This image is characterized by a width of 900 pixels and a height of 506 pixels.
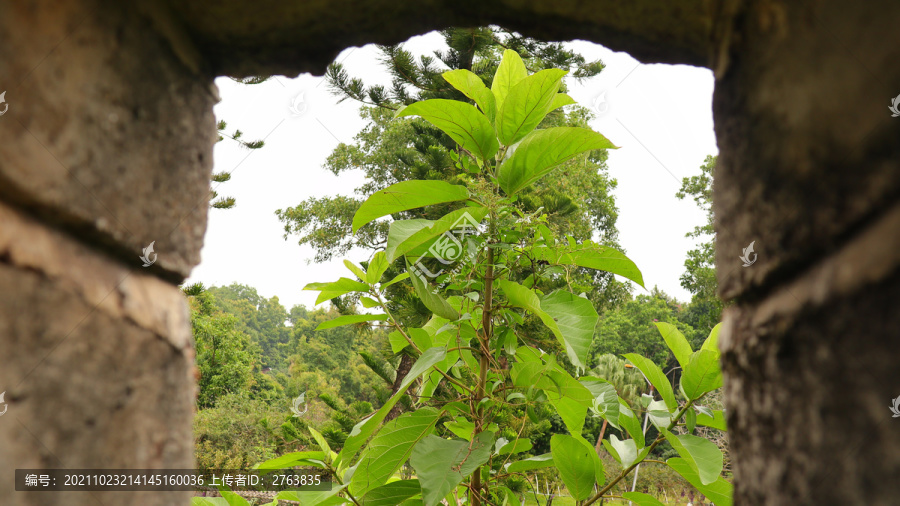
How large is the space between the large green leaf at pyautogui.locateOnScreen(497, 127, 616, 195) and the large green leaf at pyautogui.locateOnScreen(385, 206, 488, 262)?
9cm

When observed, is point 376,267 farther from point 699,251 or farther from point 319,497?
point 699,251

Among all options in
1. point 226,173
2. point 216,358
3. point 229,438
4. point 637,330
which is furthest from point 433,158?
point 637,330

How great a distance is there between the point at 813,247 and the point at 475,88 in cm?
72

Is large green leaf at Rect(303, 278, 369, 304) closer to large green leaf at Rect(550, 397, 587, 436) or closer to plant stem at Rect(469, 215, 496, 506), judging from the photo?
plant stem at Rect(469, 215, 496, 506)

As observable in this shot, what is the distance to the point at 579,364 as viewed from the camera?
737mm

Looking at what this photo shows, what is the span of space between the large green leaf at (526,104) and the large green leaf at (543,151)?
2.1 inches

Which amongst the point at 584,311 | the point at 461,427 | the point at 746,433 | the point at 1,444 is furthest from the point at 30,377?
the point at 461,427

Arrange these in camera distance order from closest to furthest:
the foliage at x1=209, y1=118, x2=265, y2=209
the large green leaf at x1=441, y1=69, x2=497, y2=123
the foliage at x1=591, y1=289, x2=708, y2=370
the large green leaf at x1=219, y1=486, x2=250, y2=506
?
the large green leaf at x1=441, y1=69, x2=497, y2=123, the large green leaf at x1=219, y1=486, x2=250, y2=506, the foliage at x1=209, y1=118, x2=265, y2=209, the foliage at x1=591, y1=289, x2=708, y2=370

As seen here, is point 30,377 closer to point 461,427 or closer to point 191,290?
point 461,427

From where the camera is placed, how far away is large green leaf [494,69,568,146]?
83 centimetres

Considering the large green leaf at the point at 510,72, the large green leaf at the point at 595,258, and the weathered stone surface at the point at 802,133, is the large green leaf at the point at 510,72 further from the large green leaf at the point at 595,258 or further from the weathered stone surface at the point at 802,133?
the weathered stone surface at the point at 802,133

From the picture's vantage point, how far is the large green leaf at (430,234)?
0.81 meters

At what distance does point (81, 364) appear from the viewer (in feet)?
1.26

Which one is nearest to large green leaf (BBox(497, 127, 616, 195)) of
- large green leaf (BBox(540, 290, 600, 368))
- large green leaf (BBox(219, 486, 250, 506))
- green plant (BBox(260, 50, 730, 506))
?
green plant (BBox(260, 50, 730, 506))
